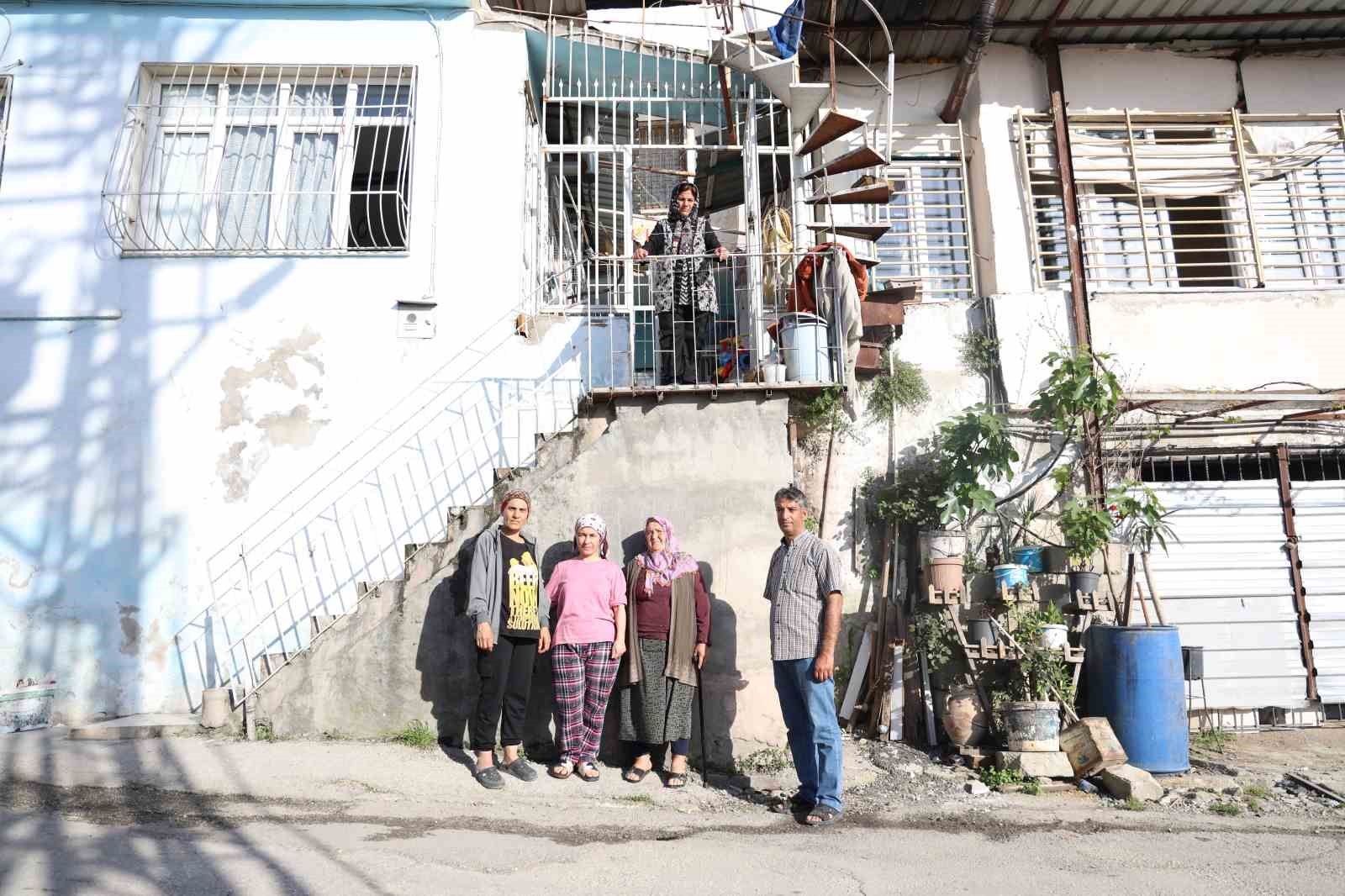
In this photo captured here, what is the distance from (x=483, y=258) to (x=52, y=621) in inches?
165

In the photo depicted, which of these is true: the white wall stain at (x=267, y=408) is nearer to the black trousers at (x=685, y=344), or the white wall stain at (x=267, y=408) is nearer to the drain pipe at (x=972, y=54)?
the black trousers at (x=685, y=344)

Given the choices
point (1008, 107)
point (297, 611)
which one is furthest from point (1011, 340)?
point (297, 611)

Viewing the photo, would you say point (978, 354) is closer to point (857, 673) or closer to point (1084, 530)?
point (1084, 530)

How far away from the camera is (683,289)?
650 cm

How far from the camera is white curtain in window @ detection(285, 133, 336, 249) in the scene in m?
7.13

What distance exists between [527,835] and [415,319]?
13.6 ft

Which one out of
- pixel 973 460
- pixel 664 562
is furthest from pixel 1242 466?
pixel 664 562

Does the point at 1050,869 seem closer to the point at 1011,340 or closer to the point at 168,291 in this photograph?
the point at 1011,340

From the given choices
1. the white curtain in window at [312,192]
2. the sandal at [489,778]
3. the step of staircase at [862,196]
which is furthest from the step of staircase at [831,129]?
the sandal at [489,778]

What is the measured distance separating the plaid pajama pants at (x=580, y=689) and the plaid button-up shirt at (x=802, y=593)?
103 cm

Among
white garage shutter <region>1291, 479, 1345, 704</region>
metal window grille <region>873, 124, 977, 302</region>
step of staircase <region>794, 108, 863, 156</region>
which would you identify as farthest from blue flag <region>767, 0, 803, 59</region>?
white garage shutter <region>1291, 479, 1345, 704</region>

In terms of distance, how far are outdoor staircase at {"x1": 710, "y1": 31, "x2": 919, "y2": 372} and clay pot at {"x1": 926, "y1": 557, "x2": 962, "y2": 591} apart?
1655 mm

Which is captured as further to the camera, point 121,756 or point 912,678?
point 912,678

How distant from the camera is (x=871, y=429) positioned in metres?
7.23
